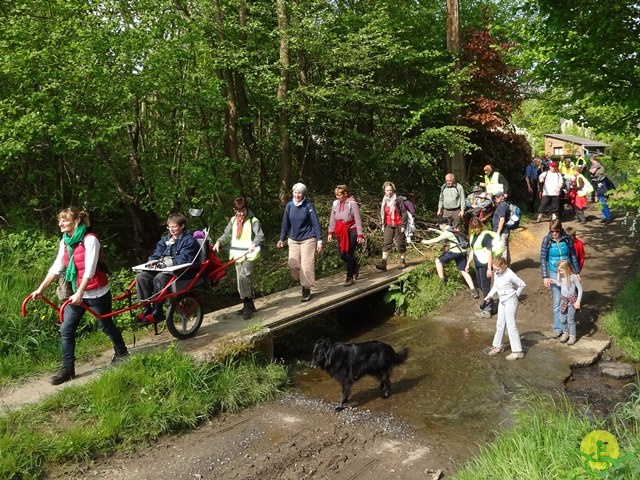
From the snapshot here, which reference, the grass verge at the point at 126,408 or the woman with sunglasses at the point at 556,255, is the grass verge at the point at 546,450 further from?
the grass verge at the point at 126,408

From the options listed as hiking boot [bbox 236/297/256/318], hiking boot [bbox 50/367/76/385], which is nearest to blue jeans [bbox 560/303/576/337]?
hiking boot [bbox 236/297/256/318]

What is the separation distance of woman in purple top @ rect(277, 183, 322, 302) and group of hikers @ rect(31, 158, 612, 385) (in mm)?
16

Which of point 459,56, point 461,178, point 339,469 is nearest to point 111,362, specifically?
point 339,469

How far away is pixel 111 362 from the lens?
6.35 m

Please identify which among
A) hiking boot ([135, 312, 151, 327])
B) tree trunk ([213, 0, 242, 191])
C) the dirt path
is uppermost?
tree trunk ([213, 0, 242, 191])

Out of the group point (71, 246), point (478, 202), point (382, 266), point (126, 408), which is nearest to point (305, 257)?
point (382, 266)

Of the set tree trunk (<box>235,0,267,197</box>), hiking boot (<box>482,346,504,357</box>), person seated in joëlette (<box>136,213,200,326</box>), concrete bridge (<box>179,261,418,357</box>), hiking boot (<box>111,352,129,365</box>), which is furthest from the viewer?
tree trunk (<box>235,0,267,197</box>)

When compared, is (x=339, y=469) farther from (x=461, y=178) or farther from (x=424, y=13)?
(x=424, y=13)

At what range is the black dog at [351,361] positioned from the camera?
5.93 metres

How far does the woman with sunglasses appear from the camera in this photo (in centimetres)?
779

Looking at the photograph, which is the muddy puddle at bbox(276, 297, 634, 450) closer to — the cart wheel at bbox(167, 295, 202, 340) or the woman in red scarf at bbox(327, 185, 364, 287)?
the cart wheel at bbox(167, 295, 202, 340)

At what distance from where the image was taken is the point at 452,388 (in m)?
6.51

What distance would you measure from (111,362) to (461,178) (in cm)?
1113

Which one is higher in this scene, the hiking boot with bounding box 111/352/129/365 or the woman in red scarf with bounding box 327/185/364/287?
the woman in red scarf with bounding box 327/185/364/287
